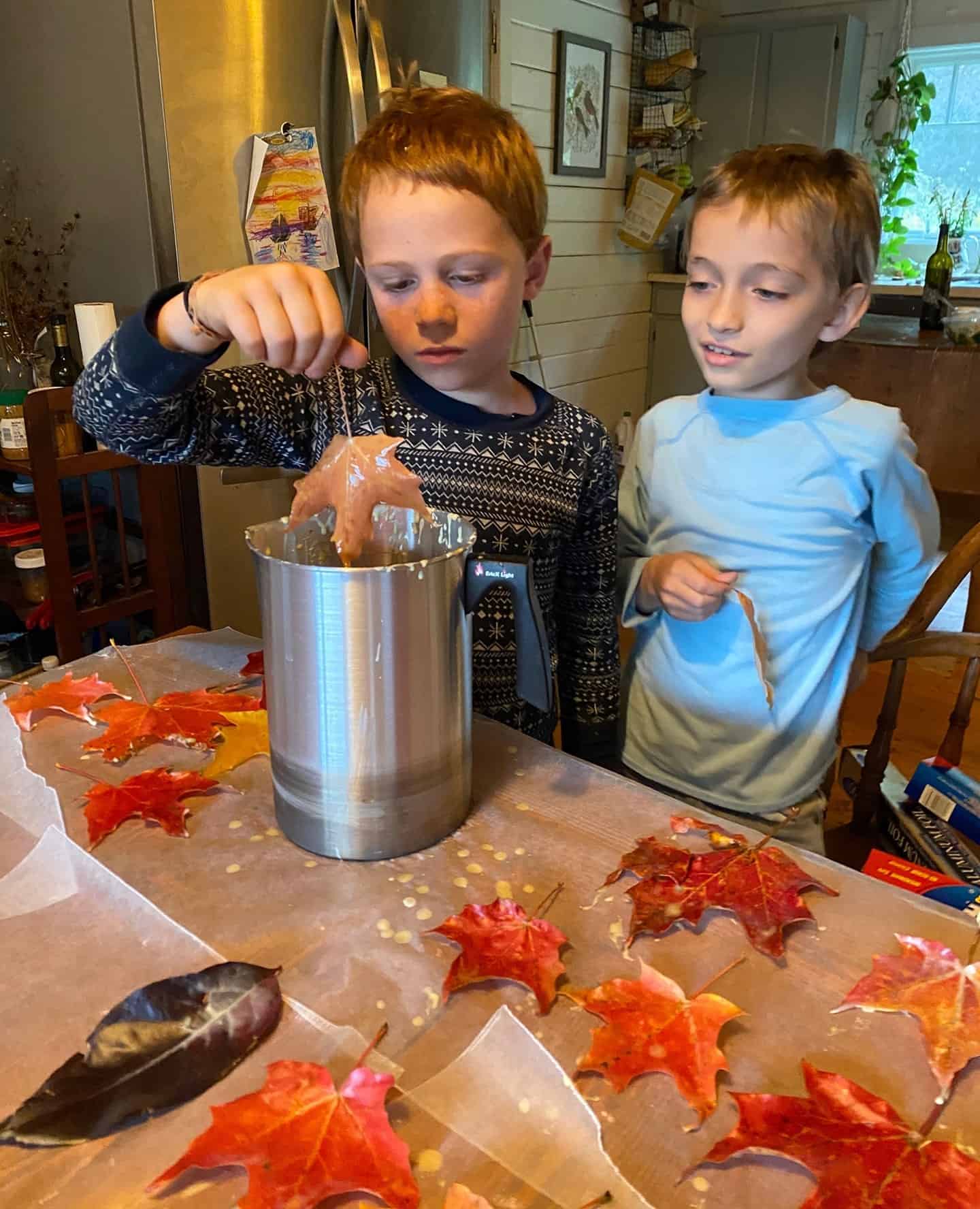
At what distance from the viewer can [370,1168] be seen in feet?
1.48

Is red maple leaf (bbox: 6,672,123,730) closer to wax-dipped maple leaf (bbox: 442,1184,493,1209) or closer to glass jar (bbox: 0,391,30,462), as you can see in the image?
wax-dipped maple leaf (bbox: 442,1184,493,1209)

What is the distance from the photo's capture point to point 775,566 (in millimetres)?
995

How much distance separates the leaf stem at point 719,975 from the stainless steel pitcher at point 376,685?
21 centimetres

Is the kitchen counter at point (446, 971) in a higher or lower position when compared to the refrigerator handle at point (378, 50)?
lower

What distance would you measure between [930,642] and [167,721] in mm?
860

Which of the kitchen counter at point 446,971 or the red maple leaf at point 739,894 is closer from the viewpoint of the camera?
the kitchen counter at point 446,971

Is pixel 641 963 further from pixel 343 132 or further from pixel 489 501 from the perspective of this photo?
pixel 343 132

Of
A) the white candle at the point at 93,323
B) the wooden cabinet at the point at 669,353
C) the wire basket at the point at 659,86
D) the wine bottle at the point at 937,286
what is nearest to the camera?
the white candle at the point at 93,323

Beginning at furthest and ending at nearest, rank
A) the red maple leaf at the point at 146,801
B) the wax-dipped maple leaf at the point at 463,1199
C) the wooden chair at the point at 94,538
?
the wooden chair at the point at 94,538 → the red maple leaf at the point at 146,801 → the wax-dipped maple leaf at the point at 463,1199

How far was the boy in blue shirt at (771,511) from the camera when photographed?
0.93 metres

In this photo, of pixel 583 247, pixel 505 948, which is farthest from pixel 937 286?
pixel 505 948

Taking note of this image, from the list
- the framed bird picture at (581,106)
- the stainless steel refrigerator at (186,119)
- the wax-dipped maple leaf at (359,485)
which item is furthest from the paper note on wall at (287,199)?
the framed bird picture at (581,106)

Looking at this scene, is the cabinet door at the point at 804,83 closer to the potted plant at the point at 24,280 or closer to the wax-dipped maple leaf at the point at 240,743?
the potted plant at the point at 24,280

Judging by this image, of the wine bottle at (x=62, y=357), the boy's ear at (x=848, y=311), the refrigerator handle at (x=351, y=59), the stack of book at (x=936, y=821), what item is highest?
the refrigerator handle at (x=351, y=59)
